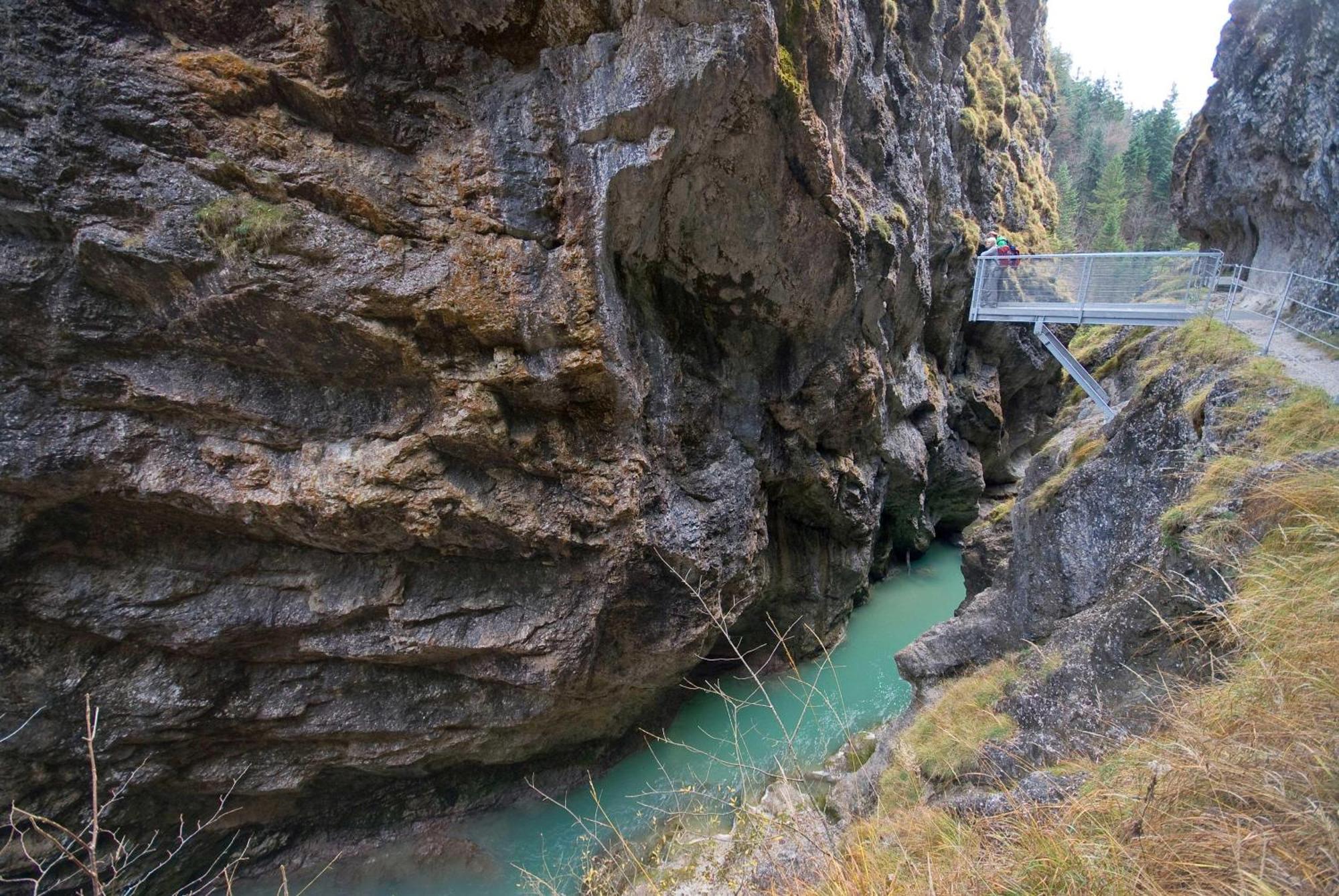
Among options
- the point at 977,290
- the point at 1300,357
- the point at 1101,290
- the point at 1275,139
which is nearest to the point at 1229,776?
the point at 1300,357

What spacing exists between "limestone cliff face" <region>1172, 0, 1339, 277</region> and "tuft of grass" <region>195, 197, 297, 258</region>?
11814 mm

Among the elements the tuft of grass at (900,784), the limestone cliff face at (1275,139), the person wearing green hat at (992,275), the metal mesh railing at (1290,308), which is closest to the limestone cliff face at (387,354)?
the tuft of grass at (900,784)

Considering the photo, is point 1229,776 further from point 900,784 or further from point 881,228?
point 881,228

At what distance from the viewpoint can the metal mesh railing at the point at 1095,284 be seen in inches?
318

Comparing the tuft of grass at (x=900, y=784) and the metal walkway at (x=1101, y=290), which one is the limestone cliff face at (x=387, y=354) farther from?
the metal walkway at (x=1101, y=290)

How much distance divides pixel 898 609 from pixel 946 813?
10.5 meters

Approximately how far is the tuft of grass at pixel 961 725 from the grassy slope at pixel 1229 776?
1267 mm

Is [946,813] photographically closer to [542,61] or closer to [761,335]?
[761,335]

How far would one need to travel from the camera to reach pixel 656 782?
8492 mm

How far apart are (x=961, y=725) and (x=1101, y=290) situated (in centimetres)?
794

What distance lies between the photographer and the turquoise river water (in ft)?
23.0

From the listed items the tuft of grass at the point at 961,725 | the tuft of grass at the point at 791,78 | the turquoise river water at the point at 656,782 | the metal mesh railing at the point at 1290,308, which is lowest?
the turquoise river water at the point at 656,782

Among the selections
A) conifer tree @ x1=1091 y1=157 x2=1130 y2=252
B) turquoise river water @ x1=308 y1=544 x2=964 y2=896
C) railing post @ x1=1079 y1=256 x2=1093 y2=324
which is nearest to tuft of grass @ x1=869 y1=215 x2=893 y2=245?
railing post @ x1=1079 y1=256 x2=1093 y2=324

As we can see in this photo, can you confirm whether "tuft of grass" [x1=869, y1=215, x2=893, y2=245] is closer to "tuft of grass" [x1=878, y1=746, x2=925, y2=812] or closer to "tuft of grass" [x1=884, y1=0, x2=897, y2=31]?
"tuft of grass" [x1=884, y1=0, x2=897, y2=31]
